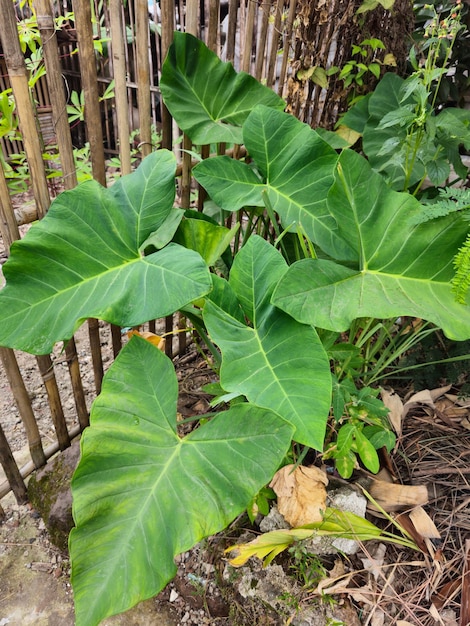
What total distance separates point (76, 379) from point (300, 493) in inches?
30.2

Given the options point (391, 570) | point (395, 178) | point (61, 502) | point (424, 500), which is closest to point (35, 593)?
point (61, 502)

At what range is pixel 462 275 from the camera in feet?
3.05

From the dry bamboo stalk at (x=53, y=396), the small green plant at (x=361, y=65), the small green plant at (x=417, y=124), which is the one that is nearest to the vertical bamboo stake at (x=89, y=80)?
the dry bamboo stalk at (x=53, y=396)

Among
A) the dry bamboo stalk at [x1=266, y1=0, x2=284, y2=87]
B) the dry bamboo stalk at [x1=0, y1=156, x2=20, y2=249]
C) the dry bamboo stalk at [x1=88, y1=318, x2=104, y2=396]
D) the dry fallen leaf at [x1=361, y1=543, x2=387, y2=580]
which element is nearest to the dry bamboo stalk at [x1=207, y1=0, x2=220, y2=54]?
the dry bamboo stalk at [x1=266, y1=0, x2=284, y2=87]

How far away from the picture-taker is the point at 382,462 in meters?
1.32

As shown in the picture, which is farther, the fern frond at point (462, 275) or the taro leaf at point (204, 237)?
the taro leaf at point (204, 237)

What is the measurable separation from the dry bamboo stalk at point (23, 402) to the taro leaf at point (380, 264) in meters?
0.78

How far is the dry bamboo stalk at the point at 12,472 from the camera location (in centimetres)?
124

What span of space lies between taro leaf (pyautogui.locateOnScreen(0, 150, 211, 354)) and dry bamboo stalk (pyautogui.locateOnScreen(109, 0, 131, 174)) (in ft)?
0.78

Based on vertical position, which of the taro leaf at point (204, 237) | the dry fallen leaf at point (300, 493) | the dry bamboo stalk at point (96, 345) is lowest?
the dry fallen leaf at point (300, 493)

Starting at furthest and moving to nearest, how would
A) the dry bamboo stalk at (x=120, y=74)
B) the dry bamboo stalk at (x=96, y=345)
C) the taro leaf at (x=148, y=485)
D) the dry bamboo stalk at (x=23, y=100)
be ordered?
the dry bamboo stalk at (x=96, y=345) < the dry bamboo stalk at (x=120, y=74) < the dry bamboo stalk at (x=23, y=100) < the taro leaf at (x=148, y=485)

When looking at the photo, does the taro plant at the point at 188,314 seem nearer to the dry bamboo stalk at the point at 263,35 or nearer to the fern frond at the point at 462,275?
the fern frond at the point at 462,275

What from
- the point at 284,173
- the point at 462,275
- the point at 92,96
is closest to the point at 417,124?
the point at 284,173

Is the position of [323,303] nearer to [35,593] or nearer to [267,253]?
[267,253]
